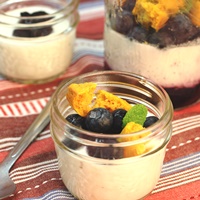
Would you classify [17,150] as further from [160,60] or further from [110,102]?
[160,60]

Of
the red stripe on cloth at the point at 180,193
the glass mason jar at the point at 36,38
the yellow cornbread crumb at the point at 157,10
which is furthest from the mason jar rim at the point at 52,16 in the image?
the red stripe on cloth at the point at 180,193

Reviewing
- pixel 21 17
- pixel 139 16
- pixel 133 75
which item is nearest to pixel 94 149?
pixel 133 75

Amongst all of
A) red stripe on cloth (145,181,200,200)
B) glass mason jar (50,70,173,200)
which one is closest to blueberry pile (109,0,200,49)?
glass mason jar (50,70,173,200)

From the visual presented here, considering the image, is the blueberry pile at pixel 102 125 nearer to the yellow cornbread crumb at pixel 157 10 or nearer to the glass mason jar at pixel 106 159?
the glass mason jar at pixel 106 159

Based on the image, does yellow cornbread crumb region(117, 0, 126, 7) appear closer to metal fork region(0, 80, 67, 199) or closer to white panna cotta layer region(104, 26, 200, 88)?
white panna cotta layer region(104, 26, 200, 88)

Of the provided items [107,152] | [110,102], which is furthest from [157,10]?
[107,152]

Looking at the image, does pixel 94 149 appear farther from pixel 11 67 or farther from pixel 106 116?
pixel 11 67
